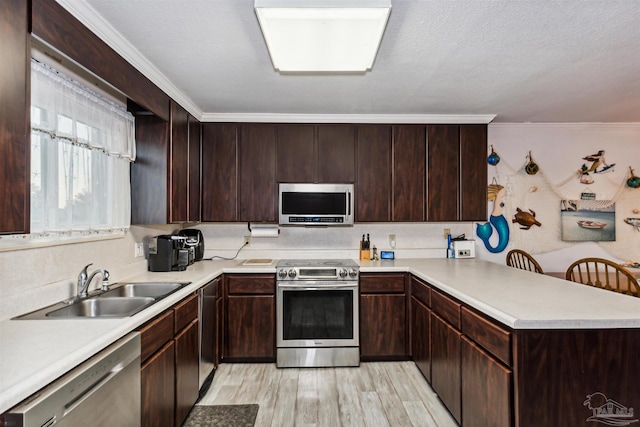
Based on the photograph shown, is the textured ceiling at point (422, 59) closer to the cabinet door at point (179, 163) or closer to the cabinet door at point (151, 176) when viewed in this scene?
the cabinet door at point (179, 163)

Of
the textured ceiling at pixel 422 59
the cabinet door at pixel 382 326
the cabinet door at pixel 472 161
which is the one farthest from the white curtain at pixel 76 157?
the cabinet door at pixel 472 161

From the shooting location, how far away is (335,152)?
11.0 feet

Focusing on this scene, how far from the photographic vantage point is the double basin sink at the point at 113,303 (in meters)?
1.69

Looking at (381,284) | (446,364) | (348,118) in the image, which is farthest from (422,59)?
Answer: (446,364)

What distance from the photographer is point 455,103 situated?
117 inches

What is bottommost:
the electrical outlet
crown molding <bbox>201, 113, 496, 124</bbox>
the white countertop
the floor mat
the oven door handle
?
the floor mat

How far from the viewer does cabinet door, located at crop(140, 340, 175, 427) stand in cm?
162

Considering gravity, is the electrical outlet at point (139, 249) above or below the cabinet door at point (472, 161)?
below

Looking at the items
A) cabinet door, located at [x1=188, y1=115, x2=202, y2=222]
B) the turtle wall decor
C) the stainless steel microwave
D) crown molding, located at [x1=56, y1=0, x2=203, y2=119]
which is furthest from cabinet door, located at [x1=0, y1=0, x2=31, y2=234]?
the turtle wall decor

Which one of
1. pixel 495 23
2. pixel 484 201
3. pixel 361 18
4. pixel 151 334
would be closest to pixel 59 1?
pixel 361 18

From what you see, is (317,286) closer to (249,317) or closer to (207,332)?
(249,317)

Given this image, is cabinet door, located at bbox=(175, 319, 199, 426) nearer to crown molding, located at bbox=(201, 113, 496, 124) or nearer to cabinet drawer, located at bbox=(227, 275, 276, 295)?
cabinet drawer, located at bbox=(227, 275, 276, 295)

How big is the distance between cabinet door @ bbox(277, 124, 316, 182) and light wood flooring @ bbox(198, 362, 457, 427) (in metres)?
1.77

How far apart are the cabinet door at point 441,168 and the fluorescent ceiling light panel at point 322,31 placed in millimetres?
1603
